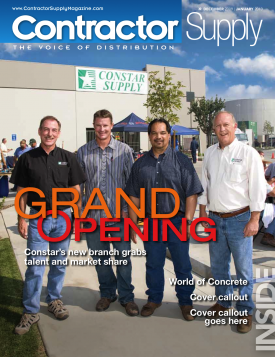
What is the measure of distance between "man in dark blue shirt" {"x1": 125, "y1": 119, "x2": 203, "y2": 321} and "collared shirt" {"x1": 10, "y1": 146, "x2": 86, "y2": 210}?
0.56 m

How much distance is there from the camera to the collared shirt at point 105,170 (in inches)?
129

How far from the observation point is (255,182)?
9.32 ft

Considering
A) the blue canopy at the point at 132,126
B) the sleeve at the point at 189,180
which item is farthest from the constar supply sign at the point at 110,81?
the sleeve at the point at 189,180

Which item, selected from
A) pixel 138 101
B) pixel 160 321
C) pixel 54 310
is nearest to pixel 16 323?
pixel 54 310

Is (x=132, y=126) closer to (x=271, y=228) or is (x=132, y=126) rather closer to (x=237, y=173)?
(x=271, y=228)

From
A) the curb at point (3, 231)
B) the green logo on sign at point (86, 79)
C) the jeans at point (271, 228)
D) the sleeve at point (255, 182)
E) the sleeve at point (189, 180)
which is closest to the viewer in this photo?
the sleeve at point (255, 182)

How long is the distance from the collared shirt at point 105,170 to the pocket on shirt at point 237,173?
1.01 m

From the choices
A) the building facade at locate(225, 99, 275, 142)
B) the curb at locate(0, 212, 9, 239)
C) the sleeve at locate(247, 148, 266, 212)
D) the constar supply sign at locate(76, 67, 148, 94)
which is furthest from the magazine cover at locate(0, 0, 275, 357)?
the building facade at locate(225, 99, 275, 142)

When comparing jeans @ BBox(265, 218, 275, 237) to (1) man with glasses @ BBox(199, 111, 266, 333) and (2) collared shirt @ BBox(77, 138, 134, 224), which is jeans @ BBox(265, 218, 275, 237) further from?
(2) collared shirt @ BBox(77, 138, 134, 224)

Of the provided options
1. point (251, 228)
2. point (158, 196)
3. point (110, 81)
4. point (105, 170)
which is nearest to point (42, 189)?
point (105, 170)

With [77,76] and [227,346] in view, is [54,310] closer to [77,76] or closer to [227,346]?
[227,346]

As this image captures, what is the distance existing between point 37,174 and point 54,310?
133 cm

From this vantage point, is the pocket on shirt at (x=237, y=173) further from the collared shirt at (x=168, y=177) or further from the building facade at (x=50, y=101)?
the building facade at (x=50, y=101)

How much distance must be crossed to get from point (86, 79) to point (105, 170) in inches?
965
